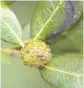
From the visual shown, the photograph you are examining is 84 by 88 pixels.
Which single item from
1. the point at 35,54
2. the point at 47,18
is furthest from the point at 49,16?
the point at 35,54

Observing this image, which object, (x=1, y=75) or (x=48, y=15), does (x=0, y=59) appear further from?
(x=48, y=15)

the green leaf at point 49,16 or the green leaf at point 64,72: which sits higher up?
the green leaf at point 49,16

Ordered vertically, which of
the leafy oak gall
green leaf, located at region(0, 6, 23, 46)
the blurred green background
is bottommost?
the blurred green background

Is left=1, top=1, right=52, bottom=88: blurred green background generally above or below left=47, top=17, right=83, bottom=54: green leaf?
below

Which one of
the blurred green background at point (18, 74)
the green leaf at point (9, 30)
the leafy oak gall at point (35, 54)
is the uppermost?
the green leaf at point (9, 30)

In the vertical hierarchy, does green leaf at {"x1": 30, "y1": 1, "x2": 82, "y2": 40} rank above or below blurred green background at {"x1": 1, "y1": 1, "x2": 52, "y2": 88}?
above

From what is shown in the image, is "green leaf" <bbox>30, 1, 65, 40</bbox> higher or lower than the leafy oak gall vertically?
higher
